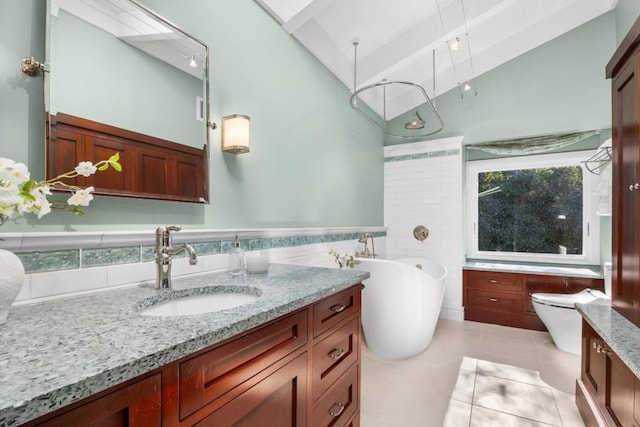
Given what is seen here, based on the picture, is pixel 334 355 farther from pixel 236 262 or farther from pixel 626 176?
pixel 626 176

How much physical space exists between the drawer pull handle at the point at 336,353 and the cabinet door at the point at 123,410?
83 cm

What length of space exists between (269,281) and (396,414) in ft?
4.31

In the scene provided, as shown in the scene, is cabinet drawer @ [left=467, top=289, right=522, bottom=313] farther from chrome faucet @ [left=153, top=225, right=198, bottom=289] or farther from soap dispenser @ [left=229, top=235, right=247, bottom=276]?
chrome faucet @ [left=153, top=225, right=198, bottom=289]

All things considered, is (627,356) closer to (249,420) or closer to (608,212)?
(249,420)

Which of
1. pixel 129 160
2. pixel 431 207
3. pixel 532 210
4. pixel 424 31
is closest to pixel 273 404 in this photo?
pixel 129 160

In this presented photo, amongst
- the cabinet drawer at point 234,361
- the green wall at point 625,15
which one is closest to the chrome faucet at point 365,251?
the cabinet drawer at point 234,361

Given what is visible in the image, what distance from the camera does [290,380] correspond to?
111cm

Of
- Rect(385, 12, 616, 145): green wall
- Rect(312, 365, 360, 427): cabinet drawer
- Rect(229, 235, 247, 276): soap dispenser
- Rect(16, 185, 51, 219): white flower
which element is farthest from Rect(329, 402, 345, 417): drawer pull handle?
Rect(385, 12, 616, 145): green wall

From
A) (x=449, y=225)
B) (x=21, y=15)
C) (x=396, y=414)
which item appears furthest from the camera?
(x=449, y=225)

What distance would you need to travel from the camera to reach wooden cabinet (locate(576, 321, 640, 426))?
1.29 meters

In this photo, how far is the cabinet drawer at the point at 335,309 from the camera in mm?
1267

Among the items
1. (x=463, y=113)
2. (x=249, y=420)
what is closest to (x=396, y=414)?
(x=249, y=420)

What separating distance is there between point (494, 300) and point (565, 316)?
89 cm

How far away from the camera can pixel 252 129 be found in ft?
6.73
